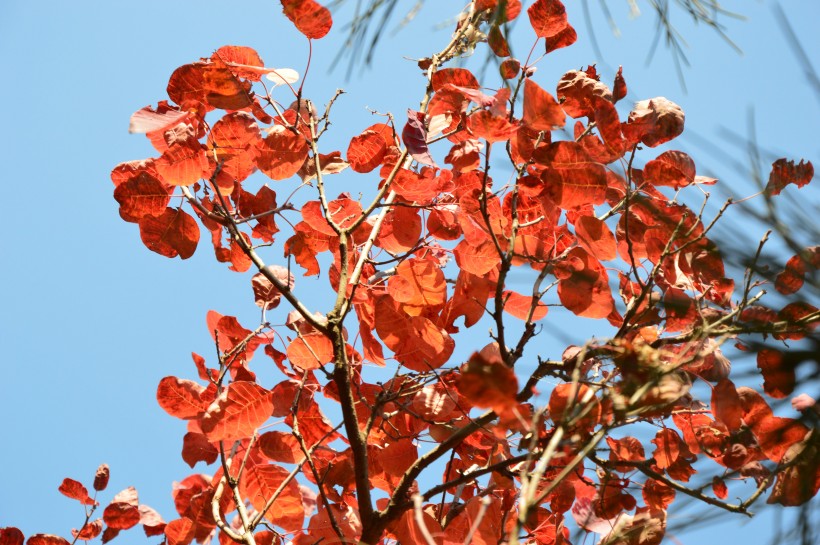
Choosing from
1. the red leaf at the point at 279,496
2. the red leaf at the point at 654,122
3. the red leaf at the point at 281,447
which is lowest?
the red leaf at the point at 279,496

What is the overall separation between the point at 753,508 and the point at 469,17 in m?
1.05

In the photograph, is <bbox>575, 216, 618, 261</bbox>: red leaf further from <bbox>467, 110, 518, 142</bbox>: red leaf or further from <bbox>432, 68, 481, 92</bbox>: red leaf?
<bbox>432, 68, 481, 92</bbox>: red leaf

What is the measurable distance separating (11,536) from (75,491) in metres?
0.19

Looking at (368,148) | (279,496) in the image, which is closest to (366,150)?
(368,148)

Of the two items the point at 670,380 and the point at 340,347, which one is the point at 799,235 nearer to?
the point at 670,380

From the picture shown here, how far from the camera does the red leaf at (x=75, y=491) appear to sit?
2002 mm

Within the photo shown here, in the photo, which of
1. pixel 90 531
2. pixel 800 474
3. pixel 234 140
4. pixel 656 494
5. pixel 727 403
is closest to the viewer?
pixel 800 474

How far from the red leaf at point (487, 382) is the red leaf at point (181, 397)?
862 mm

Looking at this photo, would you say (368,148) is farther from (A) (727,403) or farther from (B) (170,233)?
(A) (727,403)

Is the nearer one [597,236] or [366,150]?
[597,236]

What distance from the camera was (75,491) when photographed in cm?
201

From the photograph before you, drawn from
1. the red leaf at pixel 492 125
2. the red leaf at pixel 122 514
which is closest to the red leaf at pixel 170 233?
the red leaf at pixel 492 125

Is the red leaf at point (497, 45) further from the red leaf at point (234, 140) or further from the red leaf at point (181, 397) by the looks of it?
the red leaf at point (181, 397)

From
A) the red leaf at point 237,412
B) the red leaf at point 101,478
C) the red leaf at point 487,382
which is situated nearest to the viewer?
the red leaf at point 487,382
